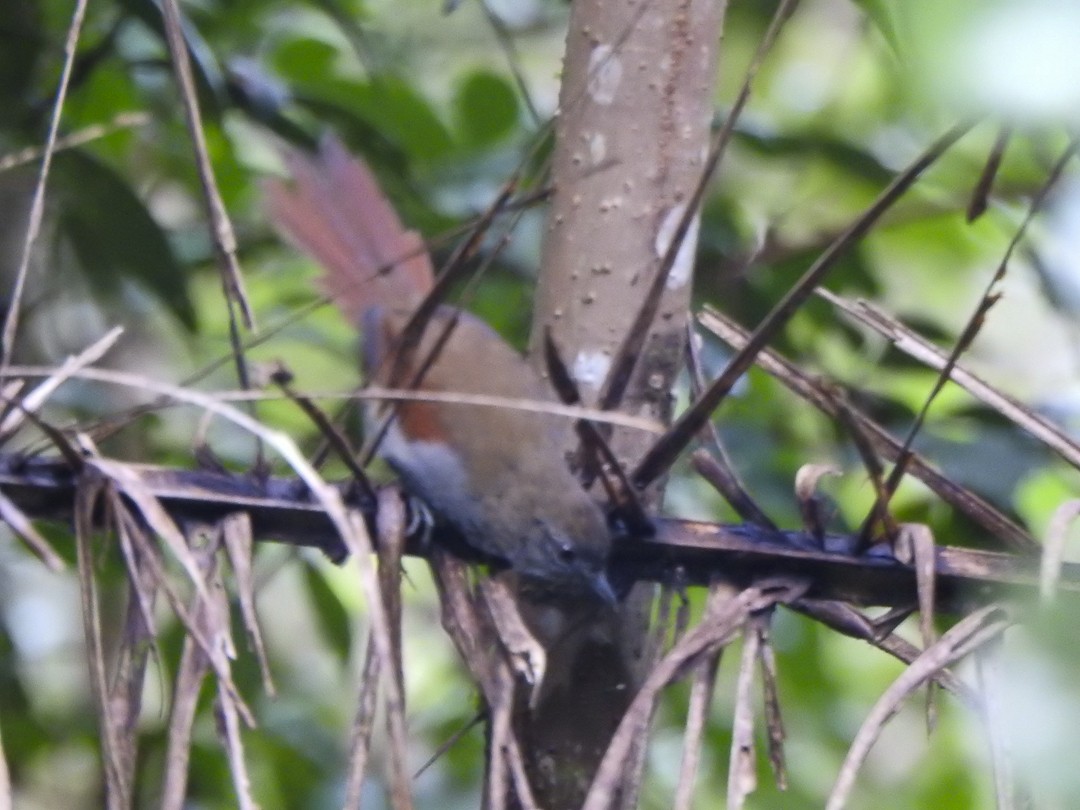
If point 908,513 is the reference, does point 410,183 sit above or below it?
above

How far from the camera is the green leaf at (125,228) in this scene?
7.30ft

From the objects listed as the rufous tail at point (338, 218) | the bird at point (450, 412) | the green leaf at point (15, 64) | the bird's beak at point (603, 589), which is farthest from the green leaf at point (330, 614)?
the bird's beak at point (603, 589)

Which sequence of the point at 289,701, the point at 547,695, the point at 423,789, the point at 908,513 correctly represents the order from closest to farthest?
the point at 547,695 < the point at 908,513 < the point at 423,789 < the point at 289,701

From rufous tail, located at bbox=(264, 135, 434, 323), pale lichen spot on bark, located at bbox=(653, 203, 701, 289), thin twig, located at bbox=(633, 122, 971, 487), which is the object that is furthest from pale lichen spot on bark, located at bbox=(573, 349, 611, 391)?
rufous tail, located at bbox=(264, 135, 434, 323)

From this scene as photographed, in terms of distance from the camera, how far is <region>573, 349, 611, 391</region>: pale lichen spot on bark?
59.7 inches

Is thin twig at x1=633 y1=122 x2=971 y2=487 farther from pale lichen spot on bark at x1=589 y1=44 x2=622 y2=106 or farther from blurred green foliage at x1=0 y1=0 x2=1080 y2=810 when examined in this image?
blurred green foliage at x1=0 y1=0 x2=1080 y2=810

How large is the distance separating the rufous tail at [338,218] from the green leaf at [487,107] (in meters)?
0.57

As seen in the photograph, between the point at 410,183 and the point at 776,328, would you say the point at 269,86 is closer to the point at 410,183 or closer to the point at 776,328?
the point at 410,183

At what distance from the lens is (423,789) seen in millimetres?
2656

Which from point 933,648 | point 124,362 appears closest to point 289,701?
point 124,362

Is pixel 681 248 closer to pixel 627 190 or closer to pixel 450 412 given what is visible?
pixel 627 190

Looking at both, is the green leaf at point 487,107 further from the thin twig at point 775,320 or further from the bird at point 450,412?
the thin twig at point 775,320

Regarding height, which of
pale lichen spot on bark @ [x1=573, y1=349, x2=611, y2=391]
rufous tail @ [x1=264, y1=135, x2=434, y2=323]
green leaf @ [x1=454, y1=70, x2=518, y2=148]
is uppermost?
green leaf @ [x1=454, y1=70, x2=518, y2=148]

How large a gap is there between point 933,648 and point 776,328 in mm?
303
